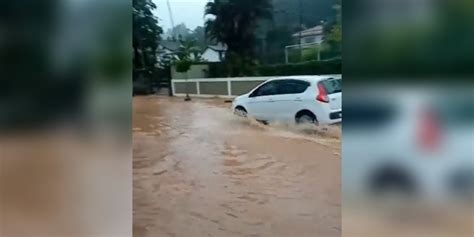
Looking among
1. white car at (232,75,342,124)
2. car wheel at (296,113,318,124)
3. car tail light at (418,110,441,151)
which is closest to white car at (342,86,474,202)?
car tail light at (418,110,441,151)

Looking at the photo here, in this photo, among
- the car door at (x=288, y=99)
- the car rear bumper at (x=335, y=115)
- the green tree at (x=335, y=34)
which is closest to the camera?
the green tree at (x=335, y=34)

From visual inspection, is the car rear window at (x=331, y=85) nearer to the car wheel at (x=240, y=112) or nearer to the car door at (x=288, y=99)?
the car door at (x=288, y=99)

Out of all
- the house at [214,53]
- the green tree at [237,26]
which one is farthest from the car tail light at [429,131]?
the house at [214,53]

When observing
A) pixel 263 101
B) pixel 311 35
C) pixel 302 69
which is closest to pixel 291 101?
pixel 263 101

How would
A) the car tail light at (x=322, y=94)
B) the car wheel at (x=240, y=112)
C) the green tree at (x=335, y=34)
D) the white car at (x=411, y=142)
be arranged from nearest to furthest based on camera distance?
the white car at (x=411, y=142), the green tree at (x=335, y=34), the car tail light at (x=322, y=94), the car wheel at (x=240, y=112)

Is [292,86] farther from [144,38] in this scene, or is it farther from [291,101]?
[144,38]

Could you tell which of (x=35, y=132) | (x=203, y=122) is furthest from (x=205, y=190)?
(x=35, y=132)

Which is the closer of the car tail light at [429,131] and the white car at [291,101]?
the car tail light at [429,131]
